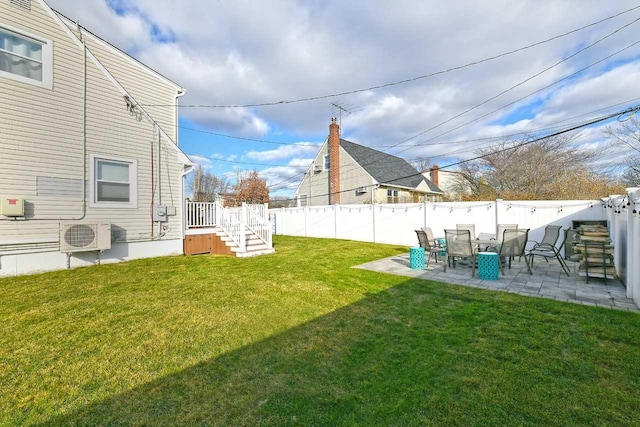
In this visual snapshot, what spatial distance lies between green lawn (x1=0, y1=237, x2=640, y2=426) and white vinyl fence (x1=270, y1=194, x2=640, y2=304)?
5.90 ft

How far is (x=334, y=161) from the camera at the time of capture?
812 inches

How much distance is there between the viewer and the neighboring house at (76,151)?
249 inches

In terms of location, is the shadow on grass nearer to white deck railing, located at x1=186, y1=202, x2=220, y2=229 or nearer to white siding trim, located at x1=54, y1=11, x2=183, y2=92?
white deck railing, located at x1=186, y1=202, x2=220, y2=229

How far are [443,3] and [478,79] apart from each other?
19.3ft

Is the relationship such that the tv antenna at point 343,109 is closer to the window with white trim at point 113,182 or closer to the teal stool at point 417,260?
the window with white trim at point 113,182

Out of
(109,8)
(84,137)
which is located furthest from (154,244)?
(109,8)

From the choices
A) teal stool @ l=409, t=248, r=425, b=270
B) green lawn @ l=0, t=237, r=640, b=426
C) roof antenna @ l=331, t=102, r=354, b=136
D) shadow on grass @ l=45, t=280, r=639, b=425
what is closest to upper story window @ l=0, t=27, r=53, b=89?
green lawn @ l=0, t=237, r=640, b=426

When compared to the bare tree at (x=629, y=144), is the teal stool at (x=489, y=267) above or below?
below

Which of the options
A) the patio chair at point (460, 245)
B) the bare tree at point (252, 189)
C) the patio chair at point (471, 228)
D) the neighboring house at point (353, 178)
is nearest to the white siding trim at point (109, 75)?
the patio chair at point (460, 245)

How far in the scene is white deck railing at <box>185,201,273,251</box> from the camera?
9827 mm

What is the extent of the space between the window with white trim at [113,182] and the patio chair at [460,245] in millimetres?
9150

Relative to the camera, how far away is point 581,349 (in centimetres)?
296

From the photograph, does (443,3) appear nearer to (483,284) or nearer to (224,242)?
(483,284)

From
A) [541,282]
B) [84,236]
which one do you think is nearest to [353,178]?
[541,282]
